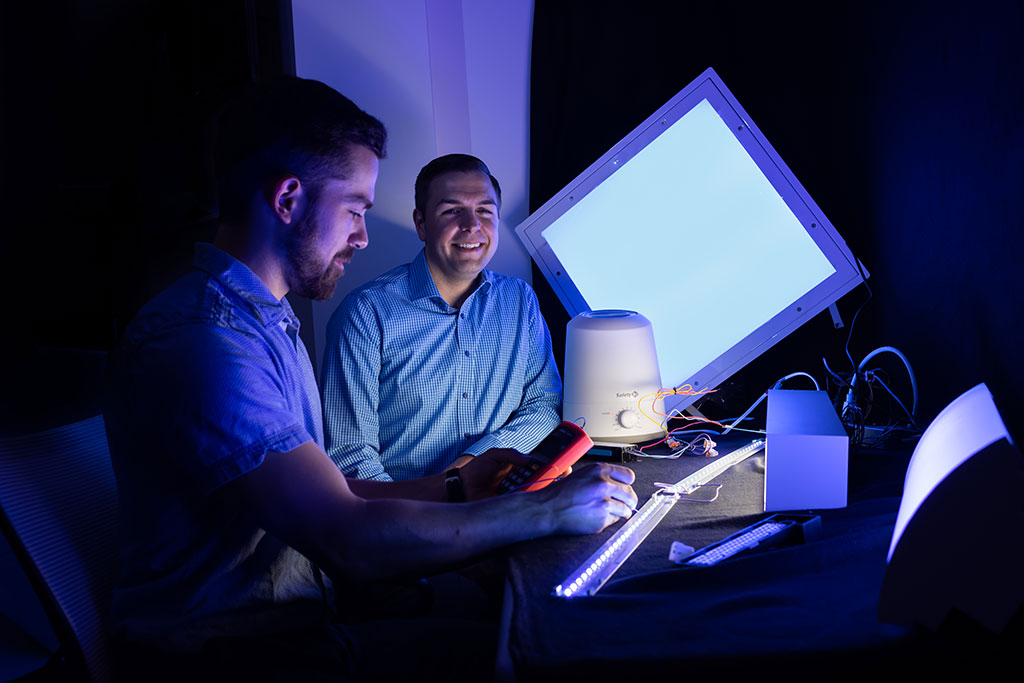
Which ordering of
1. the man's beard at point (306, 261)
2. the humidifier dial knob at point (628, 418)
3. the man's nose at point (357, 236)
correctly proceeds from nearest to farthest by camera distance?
the man's beard at point (306, 261) < the man's nose at point (357, 236) < the humidifier dial knob at point (628, 418)

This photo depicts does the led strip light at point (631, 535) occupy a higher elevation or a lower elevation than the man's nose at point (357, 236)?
lower

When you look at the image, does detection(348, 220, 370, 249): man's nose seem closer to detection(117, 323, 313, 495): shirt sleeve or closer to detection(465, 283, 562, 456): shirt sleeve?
detection(117, 323, 313, 495): shirt sleeve

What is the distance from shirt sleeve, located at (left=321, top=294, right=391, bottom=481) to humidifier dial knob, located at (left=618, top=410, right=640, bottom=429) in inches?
23.8

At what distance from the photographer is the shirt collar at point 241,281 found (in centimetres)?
114

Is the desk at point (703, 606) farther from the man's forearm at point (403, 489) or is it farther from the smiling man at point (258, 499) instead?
the man's forearm at point (403, 489)

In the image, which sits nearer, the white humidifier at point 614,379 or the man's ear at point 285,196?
the man's ear at point 285,196

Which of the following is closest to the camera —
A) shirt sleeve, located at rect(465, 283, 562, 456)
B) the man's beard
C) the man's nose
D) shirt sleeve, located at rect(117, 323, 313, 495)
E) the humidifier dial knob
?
shirt sleeve, located at rect(117, 323, 313, 495)

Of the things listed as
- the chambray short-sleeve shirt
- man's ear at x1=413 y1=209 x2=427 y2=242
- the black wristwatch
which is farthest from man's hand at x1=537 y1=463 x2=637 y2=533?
man's ear at x1=413 y1=209 x2=427 y2=242

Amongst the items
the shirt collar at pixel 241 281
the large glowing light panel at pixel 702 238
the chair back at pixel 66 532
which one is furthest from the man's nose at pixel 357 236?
the large glowing light panel at pixel 702 238

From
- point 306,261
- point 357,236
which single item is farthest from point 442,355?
point 306,261

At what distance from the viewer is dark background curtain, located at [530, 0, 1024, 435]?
1.34m

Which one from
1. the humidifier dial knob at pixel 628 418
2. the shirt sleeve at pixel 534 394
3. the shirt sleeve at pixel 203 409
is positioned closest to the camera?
the shirt sleeve at pixel 203 409

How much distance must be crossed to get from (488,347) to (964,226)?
115 cm

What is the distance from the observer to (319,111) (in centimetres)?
126
